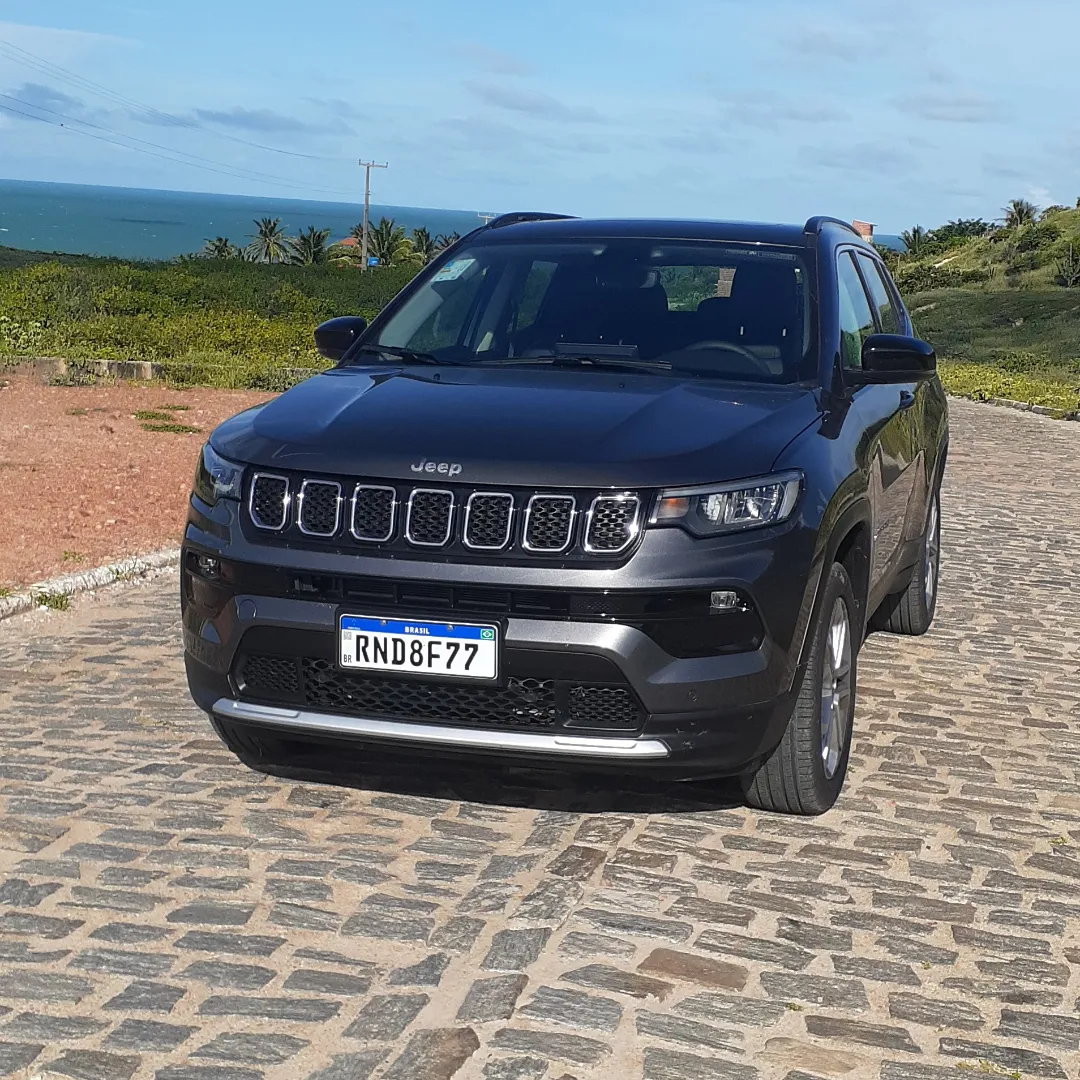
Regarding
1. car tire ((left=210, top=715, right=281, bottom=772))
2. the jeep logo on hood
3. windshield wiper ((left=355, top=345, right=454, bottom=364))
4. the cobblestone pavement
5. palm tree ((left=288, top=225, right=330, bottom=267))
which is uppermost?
palm tree ((left=288, top=225, right=330, bottom=267))

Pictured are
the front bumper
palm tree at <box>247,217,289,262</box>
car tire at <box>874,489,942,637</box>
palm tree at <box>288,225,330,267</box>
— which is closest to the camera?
the front bumper

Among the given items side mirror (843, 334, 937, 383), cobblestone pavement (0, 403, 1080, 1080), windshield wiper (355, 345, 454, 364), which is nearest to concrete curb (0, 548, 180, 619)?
cobblestone pavement (0, 403, 1080, 1080)

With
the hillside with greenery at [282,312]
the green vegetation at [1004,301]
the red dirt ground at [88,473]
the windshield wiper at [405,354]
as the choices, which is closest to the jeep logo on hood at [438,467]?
the windshield wiper at [405,354]

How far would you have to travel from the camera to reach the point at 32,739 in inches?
234

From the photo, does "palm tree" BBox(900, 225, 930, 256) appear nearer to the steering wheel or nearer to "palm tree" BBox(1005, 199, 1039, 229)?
"palm tree" BBox(1005, 199, 1039, 229)

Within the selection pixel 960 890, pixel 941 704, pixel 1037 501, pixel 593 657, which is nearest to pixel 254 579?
pixel 593 657

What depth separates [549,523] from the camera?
14.5 feet

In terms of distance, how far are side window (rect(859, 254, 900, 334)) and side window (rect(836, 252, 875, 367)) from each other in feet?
0.74

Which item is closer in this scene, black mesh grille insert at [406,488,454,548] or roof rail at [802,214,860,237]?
black mesh grille insert at [406,488,454,548]

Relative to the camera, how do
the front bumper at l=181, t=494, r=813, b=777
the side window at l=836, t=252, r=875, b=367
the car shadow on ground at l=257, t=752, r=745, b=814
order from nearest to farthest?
the front bumper at l=181, t=494, r=813, b=777
the car shadow on ground at l=257, t=752, r=745, b=814
the side window at l=836, t=252, r=875, b=367

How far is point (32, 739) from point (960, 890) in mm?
3340

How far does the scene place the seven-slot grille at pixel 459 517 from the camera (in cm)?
441

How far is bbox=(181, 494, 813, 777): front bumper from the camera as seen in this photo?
4.38 m

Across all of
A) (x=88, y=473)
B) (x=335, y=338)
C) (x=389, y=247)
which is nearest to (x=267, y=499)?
(x=335, y=338)
